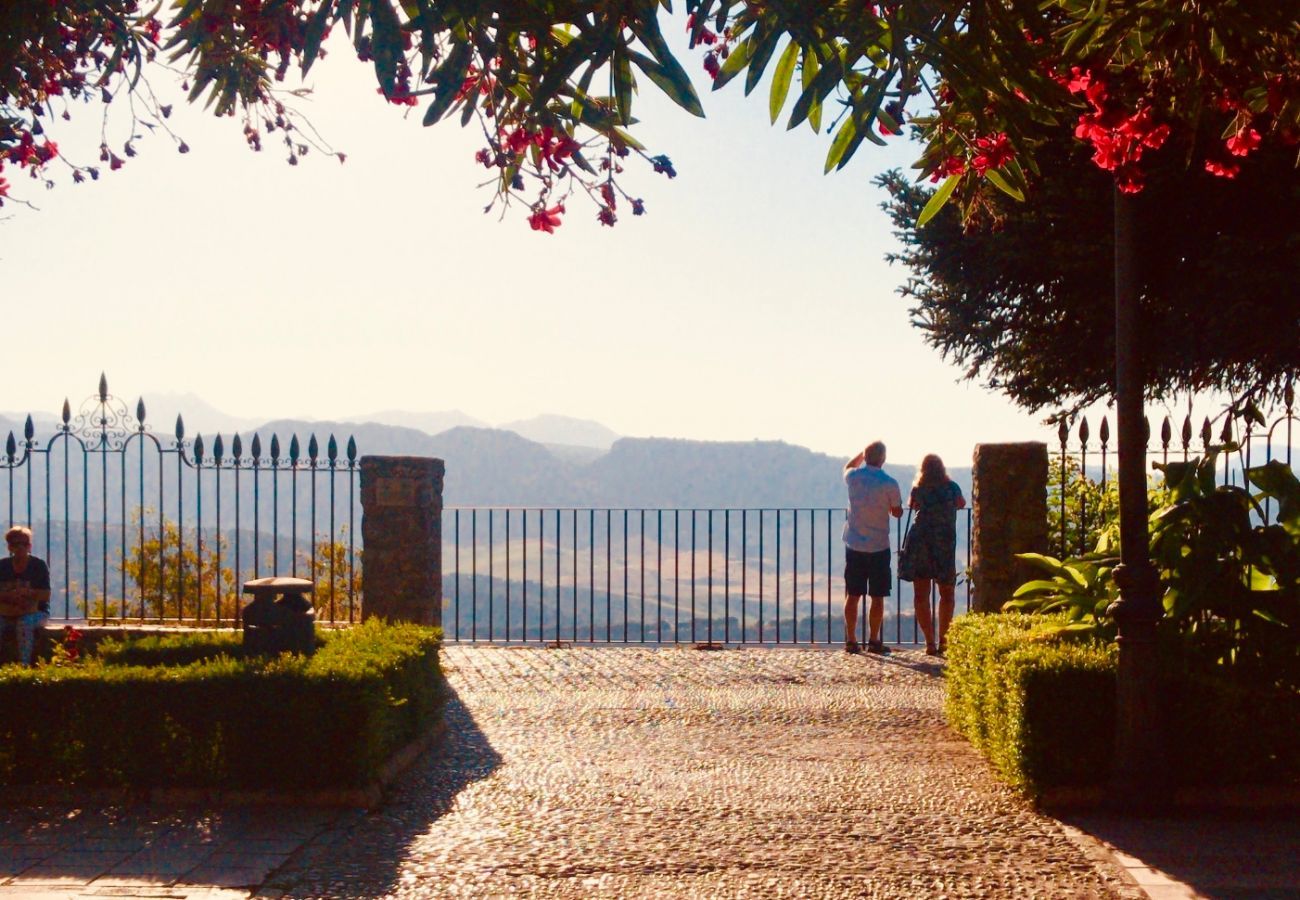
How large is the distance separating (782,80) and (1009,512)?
6.70m

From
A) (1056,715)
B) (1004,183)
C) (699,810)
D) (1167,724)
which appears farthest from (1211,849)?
(1004,183)

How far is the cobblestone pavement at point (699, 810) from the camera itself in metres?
4.80

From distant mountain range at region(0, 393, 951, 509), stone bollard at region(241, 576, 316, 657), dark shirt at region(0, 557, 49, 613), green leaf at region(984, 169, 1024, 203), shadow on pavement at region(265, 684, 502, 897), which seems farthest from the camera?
distant mountain range at region(0, 393, 951, 509)

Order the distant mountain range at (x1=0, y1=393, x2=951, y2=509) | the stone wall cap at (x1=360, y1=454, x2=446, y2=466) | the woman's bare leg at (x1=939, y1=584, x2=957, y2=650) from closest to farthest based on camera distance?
the stone wall cap at (x1=360, y1=454, x2=446, y2=466) → the woman's bare leg at (x1=939, y1=584, x2=957, y2=650) → the distant mountain range at (x1=0, y1=393, x2=951, y2=509)

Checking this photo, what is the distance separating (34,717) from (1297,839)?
18.7 feet

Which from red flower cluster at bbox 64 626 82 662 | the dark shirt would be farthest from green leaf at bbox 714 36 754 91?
the dark shirt

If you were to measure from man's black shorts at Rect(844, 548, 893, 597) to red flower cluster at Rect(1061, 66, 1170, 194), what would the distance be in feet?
19.1

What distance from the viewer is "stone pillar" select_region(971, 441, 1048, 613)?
10172mm

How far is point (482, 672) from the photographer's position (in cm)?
1016

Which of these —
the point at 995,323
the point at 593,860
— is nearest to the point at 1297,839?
the point at 593,860

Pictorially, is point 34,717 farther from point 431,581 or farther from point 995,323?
point 995,323

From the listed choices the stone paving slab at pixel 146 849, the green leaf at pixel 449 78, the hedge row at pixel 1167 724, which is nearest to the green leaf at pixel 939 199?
the green leaf at pixel 449 78

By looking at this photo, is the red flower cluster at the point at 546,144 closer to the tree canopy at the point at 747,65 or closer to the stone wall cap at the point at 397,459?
the tree canopy at the point at 747,65

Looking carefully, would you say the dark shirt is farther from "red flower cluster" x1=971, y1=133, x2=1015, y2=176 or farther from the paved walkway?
"red flower cluster" x1=971, y1=133, x2=1015, y2=176
